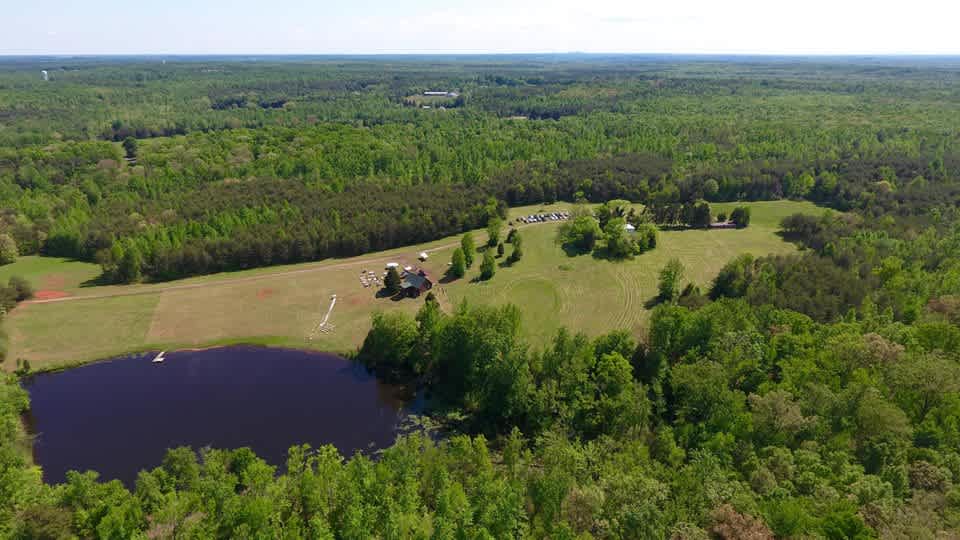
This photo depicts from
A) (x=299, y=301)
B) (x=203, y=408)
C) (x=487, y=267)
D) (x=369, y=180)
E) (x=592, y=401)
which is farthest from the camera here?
(x=369, y=180)

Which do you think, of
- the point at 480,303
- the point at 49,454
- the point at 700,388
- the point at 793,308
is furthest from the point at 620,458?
the point at 49,454

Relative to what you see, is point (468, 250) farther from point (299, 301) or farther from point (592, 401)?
point (592, 401)

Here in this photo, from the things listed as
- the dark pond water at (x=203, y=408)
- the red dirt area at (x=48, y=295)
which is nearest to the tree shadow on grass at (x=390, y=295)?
the dark pond water at (x=203, y=408)

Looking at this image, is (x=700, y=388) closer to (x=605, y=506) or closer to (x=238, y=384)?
(x=605, y=506)

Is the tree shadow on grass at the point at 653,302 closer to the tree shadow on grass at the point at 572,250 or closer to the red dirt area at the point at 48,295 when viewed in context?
the tree shadow on grass at the point at 572,250

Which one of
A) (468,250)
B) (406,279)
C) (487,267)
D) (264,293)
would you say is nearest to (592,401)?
(487,267)

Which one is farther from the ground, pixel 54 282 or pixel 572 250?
pixel 572 250
